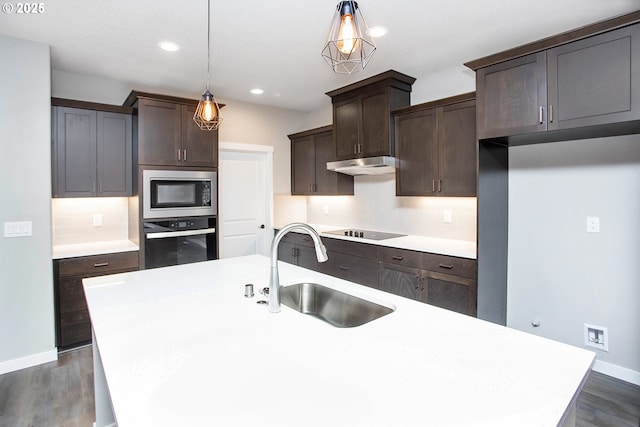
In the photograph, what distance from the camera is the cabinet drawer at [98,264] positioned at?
10.1ft

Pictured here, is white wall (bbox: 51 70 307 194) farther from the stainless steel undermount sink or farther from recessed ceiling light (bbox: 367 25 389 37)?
the stainless steel undermount sink

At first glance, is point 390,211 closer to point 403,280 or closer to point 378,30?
point 403,280

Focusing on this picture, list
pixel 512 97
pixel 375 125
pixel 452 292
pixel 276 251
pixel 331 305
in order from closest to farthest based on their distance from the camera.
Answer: pixel 276 251
pixel 331 305
pixel 512 97
pixel 452 292
pixel 375 125

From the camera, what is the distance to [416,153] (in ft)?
11.4

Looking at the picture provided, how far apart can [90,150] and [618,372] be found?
4.78m

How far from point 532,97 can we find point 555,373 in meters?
2.04

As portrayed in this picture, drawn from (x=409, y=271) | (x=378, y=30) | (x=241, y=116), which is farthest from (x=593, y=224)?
(x=241, y=116)

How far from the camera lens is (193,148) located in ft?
12.2

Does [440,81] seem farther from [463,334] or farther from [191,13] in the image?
[463,334]

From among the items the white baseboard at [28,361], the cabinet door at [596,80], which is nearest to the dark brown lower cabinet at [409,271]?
the cabinet door at [596,80]

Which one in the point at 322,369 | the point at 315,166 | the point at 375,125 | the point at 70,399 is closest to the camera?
the point at 322,369

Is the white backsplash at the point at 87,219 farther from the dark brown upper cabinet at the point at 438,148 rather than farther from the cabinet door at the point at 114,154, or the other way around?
the dark brown upper cabinet at the point at 438,148

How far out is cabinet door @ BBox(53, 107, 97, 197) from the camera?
3.26 meters

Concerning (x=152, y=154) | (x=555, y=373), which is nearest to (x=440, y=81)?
(x=152, y=154)
